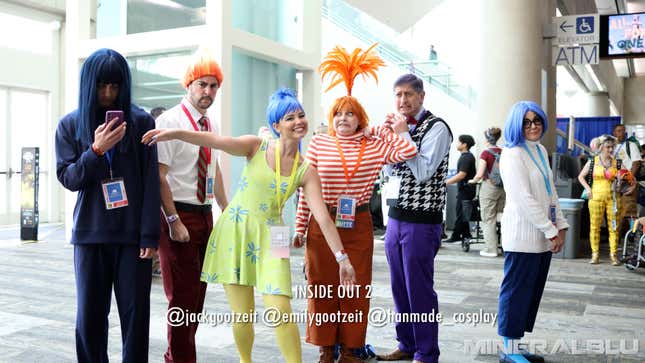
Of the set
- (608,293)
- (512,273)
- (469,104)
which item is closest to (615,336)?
(512,273)

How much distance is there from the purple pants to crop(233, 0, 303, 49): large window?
4793 millimetres

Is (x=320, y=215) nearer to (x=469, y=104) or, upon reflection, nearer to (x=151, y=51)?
(x=151, y=51)

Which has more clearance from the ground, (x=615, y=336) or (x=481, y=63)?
(x=481, y=63)

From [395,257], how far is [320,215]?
720mm

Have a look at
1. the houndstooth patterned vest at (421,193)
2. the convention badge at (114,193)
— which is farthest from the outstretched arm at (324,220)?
the convention badge at (114,193)

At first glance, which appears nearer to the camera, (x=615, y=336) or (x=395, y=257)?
(x=395, y=257)

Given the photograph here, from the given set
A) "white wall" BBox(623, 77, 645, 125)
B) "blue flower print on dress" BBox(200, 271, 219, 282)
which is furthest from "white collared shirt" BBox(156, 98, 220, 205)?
"white wall" BBox(623, 77, 645, 125)

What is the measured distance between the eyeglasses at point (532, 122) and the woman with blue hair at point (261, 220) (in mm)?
1176

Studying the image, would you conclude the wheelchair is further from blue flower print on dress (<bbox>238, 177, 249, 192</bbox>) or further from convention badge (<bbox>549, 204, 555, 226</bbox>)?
blue flower print on dress (<bbox>238, 177, 249, 192</bbox>)

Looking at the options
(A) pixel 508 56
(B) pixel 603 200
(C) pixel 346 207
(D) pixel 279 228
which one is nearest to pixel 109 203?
(D) pixel 279 228

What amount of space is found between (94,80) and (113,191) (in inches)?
14.9

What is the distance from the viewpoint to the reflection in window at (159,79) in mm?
6875

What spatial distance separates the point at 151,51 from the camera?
23.0 feet

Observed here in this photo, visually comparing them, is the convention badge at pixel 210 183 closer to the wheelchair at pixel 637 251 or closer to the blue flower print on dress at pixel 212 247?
the blue flower print on dress at pixel 212 247
